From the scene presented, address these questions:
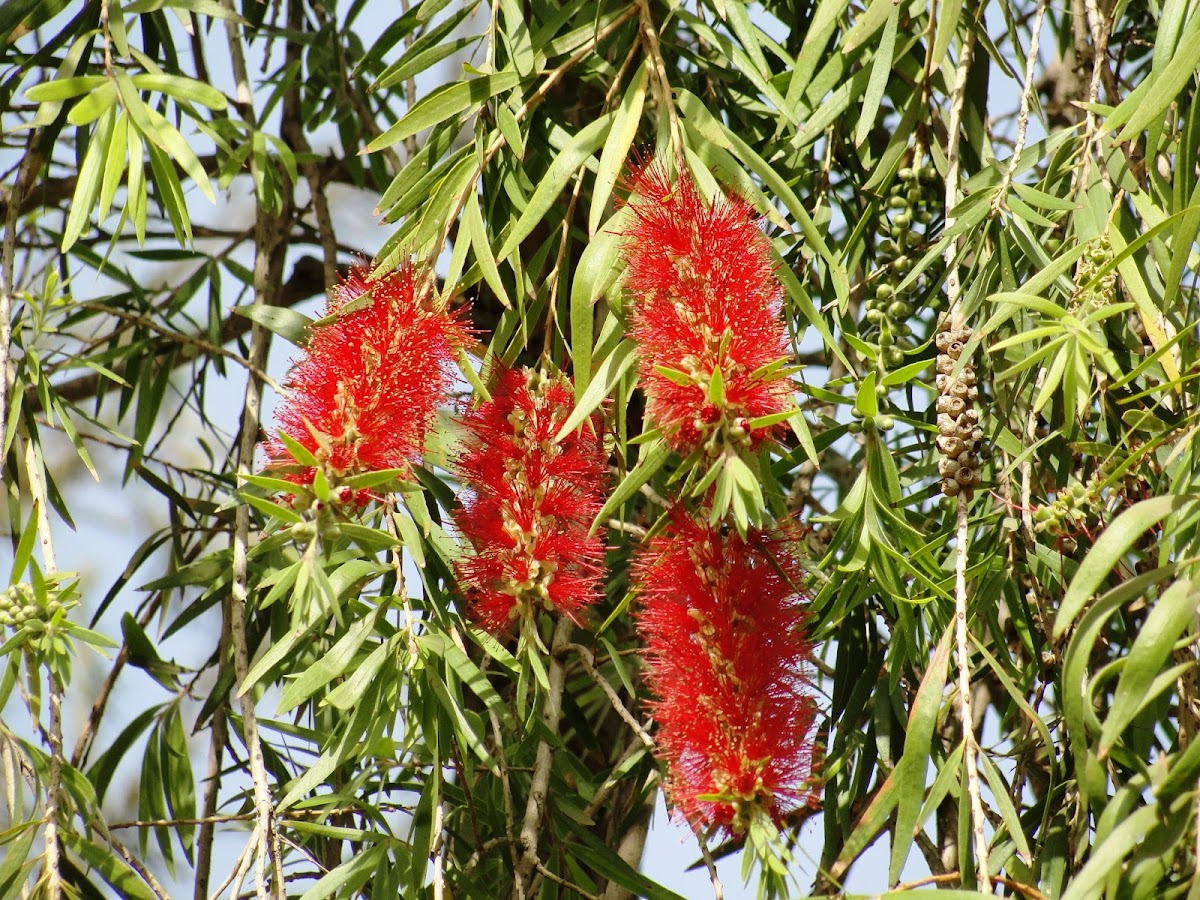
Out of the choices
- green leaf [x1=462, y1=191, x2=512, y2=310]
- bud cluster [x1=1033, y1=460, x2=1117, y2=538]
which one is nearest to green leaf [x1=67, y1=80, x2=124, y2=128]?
green leaf [x1=462, y1=191, x2=512, y2=310]

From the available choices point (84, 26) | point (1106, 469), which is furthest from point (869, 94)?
point (84, 26)

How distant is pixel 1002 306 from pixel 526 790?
604 mm

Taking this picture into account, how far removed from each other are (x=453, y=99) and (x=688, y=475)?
37 centimetres

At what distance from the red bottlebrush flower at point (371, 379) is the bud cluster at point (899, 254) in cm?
32

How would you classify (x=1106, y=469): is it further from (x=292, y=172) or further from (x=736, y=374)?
A: (x=292, y=172)

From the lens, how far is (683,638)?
91 cm

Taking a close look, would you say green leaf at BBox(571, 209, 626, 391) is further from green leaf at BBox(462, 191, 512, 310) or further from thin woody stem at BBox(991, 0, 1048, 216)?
thin woody stem at BBox(991, 0, 1048, 216)

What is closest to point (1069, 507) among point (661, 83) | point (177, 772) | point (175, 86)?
point (661, 83)

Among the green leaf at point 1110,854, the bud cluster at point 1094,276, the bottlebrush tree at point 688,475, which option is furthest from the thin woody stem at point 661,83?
the green leaf at point 1110,854

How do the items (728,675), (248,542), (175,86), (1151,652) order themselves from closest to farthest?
(1151,652) < (728,675) < (175,86) < (248,542)

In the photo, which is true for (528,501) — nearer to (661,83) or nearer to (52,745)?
(661,83)

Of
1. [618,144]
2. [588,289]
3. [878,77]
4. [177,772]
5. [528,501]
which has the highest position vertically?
[878,77]

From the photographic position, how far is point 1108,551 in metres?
0.79

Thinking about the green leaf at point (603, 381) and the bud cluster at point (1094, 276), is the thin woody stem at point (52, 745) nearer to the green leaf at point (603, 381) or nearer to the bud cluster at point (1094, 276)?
the green leaf at point (603, 381)
